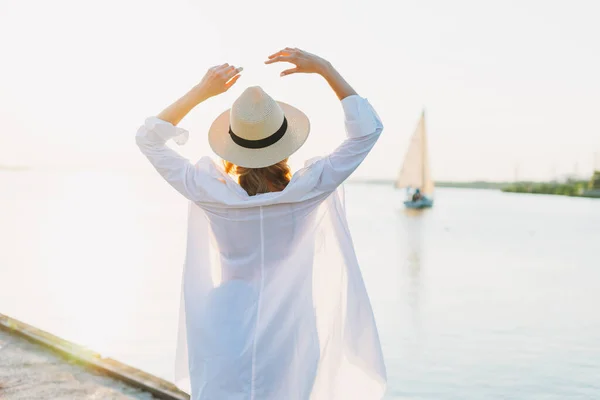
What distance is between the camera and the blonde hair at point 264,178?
1823 millimetres

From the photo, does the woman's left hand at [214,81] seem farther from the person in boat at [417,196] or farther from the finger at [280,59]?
the person in boat at [417,196]

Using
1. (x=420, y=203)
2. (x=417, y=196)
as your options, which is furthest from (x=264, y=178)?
(x=417, y=196)

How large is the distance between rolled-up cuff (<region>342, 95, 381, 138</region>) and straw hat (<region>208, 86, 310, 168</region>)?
0.14 meters

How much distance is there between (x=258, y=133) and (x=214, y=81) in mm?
184

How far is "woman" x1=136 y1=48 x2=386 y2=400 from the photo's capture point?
5.83 ft

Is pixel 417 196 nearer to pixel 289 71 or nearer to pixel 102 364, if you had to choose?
pixel 102 364

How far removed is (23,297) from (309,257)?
10679 millimetres

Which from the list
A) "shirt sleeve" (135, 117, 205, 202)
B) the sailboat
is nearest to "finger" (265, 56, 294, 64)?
"shirt sleeve" (135, 117, 205, 202)

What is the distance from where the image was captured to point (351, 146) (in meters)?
1.76

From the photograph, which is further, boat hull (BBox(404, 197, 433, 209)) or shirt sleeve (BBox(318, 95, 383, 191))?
boat hull (BBox(404, 197, 433, 209))

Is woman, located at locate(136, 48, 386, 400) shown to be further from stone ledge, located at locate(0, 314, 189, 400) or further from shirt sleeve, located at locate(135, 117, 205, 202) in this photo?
stone ledge, located at locate(0, 314, 189, 400)

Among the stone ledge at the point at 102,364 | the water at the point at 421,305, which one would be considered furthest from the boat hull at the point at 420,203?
the stone ledge at the point at 102,364

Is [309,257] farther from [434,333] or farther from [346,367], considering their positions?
[434,333]

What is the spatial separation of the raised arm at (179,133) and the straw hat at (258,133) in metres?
0.08
